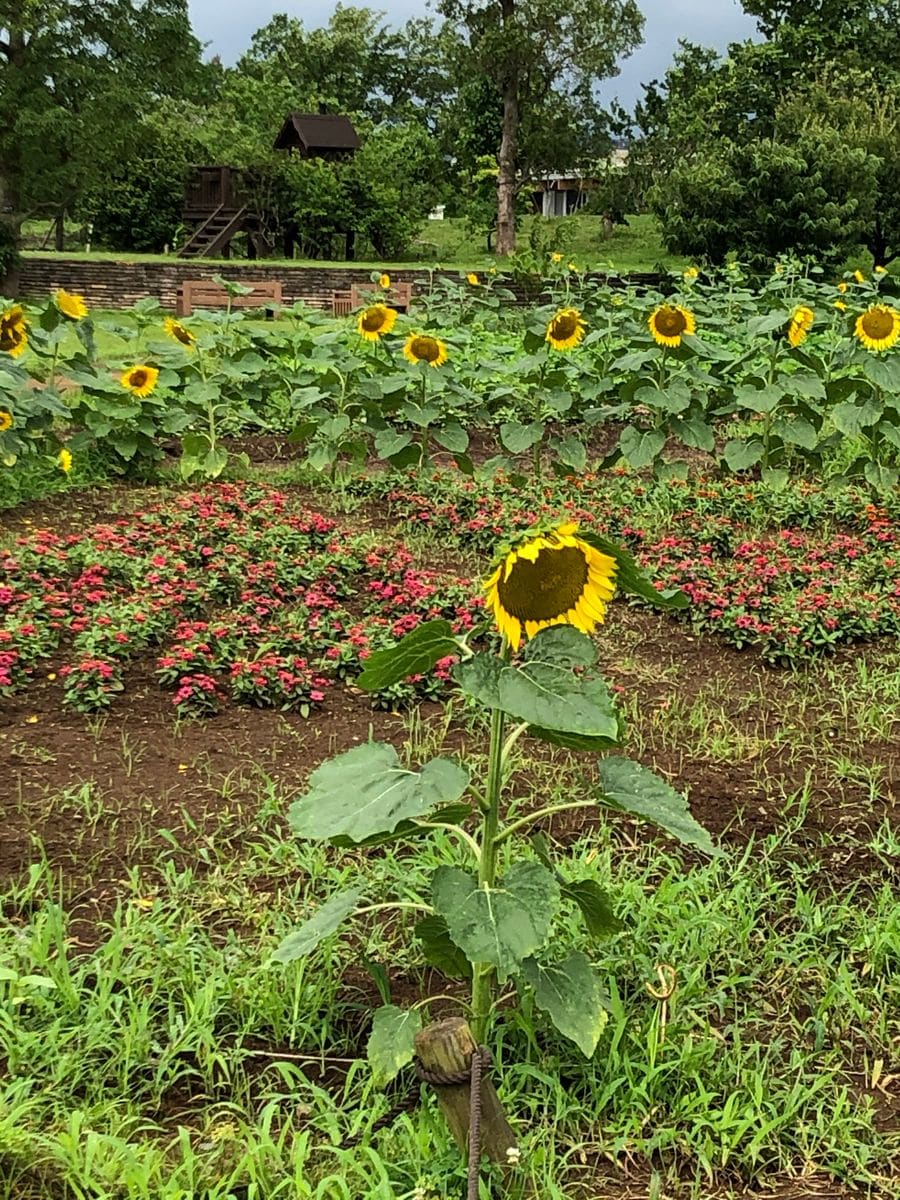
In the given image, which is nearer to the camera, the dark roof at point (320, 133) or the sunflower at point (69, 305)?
the sunflower at point (69, 305)

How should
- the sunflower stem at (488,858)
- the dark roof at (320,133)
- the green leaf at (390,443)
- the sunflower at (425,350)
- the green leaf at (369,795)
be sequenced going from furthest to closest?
the dark roof at (320,133)
the green leaf at (390,443)
the sunflower at (425,350)
the sunflower stem at (488,858)
the green leaf at (369,795)

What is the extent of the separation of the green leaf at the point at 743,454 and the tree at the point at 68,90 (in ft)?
44.4

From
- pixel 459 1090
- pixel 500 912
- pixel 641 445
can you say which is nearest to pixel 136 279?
pixel 641 445

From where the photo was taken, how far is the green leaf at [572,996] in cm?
148

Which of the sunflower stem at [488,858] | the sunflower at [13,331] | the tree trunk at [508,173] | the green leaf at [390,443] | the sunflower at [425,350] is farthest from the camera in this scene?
the tree trunk at [508,173]

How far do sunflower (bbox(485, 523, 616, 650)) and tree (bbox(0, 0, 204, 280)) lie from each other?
53.5 ft

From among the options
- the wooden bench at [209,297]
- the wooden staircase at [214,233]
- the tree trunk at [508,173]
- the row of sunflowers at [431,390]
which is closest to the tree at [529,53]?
the tree trunk at [508,173]

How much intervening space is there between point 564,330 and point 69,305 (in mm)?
2090

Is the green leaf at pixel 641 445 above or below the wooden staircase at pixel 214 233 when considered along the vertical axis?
below

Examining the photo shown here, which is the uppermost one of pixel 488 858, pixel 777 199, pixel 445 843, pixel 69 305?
pixel 777 199

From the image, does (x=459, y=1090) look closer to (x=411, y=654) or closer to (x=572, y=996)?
(x=572, y=996)

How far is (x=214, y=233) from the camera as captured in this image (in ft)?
71.0

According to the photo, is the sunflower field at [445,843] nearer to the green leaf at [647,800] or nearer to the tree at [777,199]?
the green leaf at [647,800]

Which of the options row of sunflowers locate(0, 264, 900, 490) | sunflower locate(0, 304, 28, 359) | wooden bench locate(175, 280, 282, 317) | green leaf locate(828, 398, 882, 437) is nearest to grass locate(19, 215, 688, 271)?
wooden bench locate(175, 280, 282, 317)
